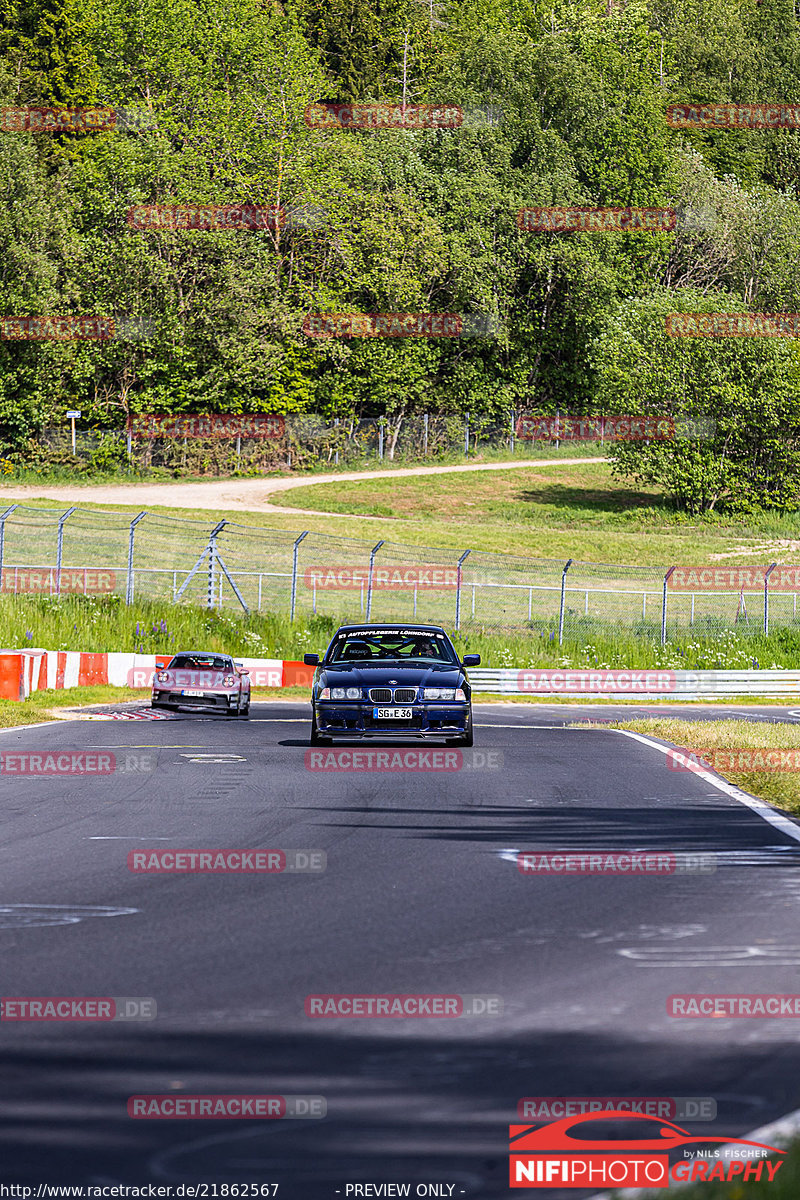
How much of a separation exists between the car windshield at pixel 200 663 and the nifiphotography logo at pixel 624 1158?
21.2m

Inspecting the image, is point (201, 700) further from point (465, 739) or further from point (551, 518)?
point (551, 518)

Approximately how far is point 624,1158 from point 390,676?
40.7 feet

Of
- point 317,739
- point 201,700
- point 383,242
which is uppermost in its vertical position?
point 383,242

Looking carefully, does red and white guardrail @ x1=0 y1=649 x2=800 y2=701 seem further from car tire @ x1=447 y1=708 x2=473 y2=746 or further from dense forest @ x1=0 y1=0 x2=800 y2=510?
dense forest @ x1=0 y1=0 x2=800 y2=510

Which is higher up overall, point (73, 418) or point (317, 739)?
point (73, 418)

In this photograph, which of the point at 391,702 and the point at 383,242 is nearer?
the point at 391,702

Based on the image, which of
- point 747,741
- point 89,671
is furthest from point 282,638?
point 747,741

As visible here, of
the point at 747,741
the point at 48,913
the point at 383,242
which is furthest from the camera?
the point at 383,242

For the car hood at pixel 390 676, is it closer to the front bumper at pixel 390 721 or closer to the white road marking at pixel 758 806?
the front bumper at pixel 390 721

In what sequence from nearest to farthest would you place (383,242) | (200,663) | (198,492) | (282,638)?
(200,663) < (282,638) < (198,492) < (383,242)

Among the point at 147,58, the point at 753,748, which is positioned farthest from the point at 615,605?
the point at 147,58

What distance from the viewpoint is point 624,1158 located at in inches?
172

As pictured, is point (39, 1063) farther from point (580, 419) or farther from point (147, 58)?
point (580, 419)

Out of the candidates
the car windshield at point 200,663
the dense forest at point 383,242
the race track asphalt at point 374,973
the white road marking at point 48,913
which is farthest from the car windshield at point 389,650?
the dense forest at point 383,242
